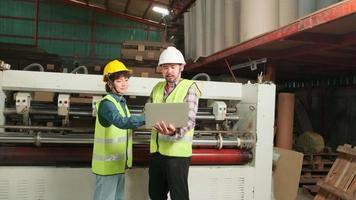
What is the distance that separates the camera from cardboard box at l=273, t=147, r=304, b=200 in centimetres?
379

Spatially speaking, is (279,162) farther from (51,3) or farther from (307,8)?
(51,3)

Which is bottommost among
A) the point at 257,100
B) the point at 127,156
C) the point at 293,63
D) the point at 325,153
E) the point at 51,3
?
the point at 325,153

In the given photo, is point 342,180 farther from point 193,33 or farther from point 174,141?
point 193,33

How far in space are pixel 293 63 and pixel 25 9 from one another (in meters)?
10.2

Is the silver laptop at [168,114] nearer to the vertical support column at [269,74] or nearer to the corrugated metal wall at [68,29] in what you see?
the vertical support column at [269,74]

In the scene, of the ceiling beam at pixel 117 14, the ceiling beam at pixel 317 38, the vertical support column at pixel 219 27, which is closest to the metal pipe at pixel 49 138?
the ceiling beam at pixel 317 38

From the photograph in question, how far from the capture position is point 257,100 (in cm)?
307

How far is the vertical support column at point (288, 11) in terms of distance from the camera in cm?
345

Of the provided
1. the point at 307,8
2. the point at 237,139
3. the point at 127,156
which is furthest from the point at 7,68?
the point at 307,8

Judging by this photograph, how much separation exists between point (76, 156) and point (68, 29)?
10.6m

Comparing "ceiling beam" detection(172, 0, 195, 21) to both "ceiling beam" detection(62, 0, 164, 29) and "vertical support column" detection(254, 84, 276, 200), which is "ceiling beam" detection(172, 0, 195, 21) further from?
"vertical support column" detection(254, 84, 276, 200)

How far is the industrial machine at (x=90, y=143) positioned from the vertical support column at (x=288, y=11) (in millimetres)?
775

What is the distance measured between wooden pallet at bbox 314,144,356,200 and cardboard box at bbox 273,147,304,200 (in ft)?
2.19

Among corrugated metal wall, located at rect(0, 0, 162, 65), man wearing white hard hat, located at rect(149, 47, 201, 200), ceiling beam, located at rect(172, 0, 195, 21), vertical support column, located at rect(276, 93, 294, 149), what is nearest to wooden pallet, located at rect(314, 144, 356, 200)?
vertical support column, located at rect(276, 93, 294, 149)
